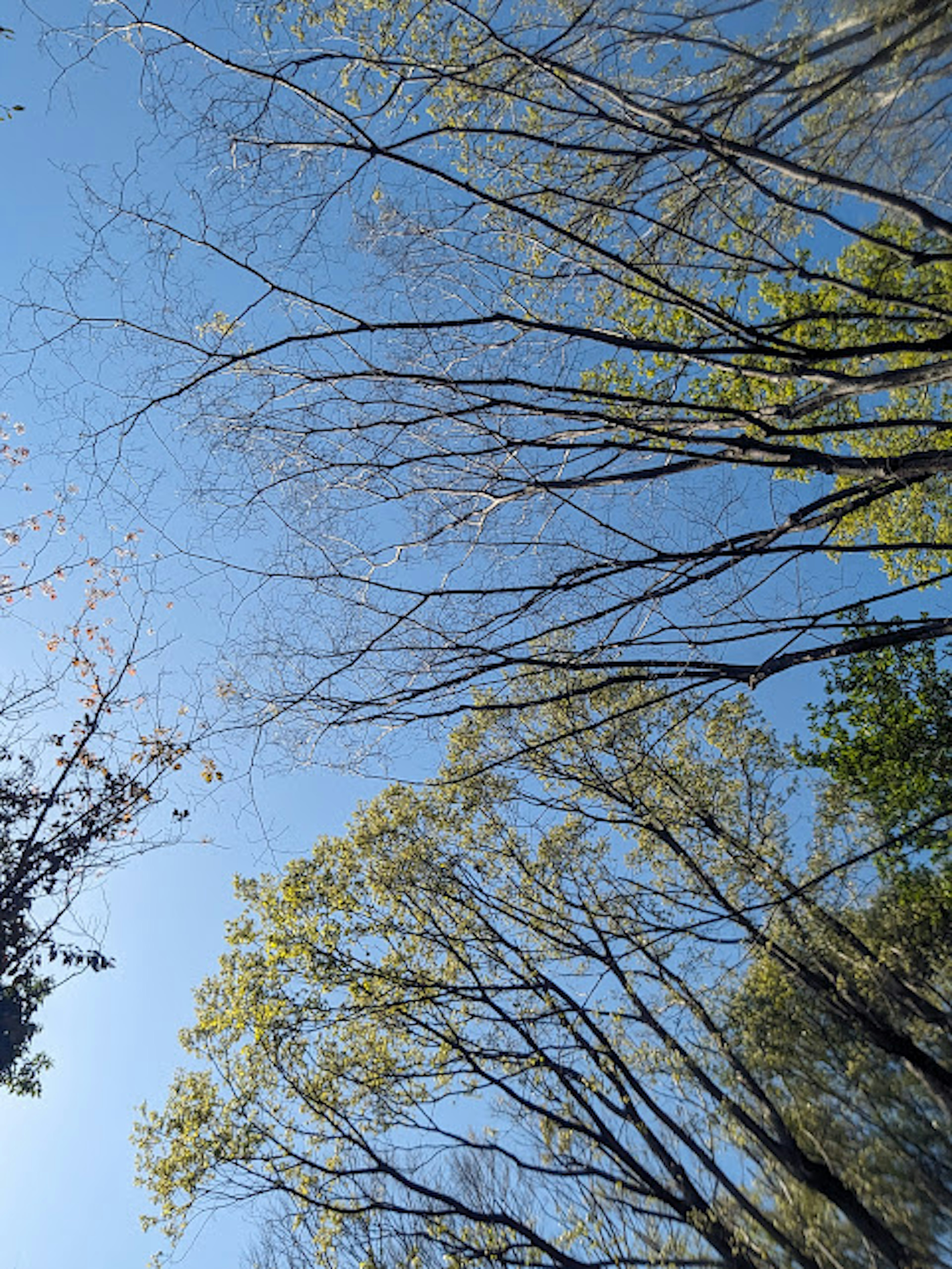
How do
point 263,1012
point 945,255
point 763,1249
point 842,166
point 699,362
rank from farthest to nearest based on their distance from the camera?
point 263,1012, point 763,1249, point 842,166, point 945,255, point 699,362

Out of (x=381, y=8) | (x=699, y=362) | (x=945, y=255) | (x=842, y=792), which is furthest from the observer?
(x=842, y=792)

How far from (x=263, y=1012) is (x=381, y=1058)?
1695 mm

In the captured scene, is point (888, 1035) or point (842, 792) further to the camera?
point (842, 792)

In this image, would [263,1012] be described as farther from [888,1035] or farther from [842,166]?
[842,166]

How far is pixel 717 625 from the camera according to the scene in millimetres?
3594

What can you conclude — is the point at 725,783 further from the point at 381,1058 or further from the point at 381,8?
the point at 381,8

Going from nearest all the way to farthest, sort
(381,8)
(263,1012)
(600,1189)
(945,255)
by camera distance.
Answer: (945,255) → (381,8) → (600,1189) → (263,1012)

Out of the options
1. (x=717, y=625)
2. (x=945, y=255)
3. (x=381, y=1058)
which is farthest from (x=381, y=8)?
(x=381, y=1058)

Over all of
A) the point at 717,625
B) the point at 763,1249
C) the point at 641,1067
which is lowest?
the point at 763,1249

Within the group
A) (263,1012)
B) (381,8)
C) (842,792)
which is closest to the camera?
(381,8)

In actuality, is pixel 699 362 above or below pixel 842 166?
below

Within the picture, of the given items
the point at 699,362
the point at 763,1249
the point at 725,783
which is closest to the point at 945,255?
the point at 699,362

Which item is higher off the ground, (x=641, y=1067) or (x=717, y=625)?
(x=717, y=625)

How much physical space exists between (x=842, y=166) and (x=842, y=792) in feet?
27.6
